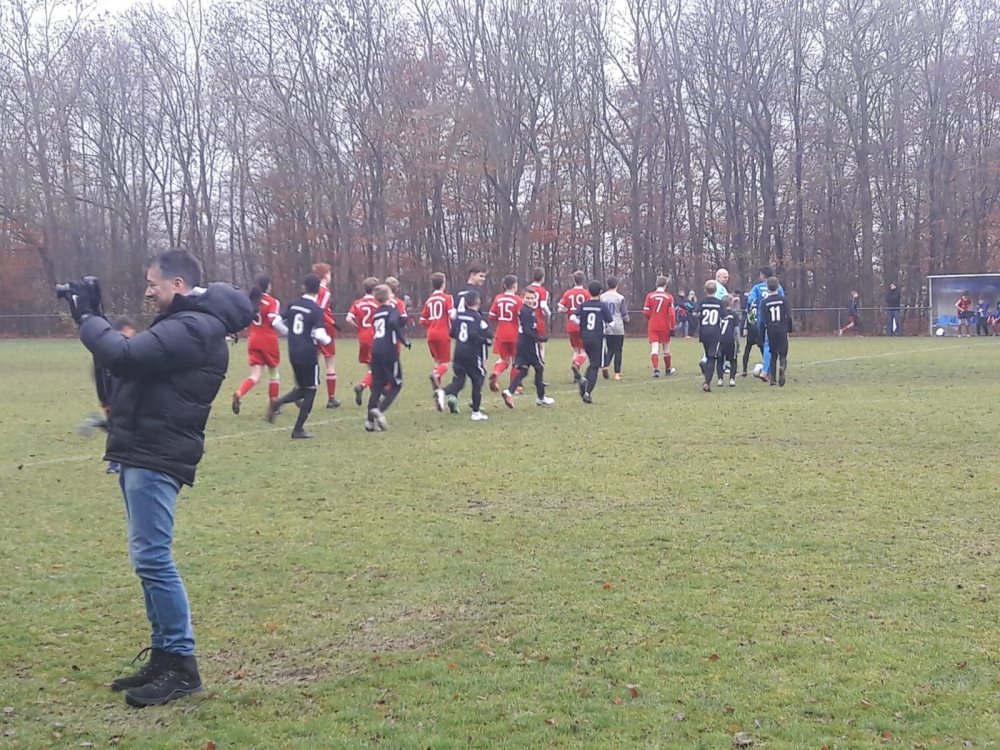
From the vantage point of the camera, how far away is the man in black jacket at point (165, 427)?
453 centimetres

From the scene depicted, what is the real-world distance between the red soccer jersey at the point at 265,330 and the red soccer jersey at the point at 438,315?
198cm

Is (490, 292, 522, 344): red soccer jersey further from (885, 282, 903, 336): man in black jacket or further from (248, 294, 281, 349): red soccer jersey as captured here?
(885, 282, 903, 336): man in black jacket

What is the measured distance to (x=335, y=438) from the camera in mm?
12664

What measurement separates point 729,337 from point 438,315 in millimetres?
5365

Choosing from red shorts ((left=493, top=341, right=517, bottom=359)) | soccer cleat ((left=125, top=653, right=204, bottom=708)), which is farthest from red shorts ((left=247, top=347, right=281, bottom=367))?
soccer cleat ((left=125, top=653, right=204, bottom=708))

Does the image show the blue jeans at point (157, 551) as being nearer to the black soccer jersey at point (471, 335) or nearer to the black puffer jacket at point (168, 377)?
A: the black puffer jacket at point (168, 377)

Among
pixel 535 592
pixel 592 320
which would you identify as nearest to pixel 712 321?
pixel 592 320

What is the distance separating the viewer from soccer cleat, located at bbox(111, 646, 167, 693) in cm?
464

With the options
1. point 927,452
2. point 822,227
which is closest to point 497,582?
point 927,452

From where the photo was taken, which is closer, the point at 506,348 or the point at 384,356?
the point at 384,356

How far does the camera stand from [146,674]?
4.66 meters

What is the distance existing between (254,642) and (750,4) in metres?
44.5

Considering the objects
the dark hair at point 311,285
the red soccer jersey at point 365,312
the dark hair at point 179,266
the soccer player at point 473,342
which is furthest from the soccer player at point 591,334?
the dark hair at point 179,266

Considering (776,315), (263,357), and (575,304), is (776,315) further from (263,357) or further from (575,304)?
(263,357)
